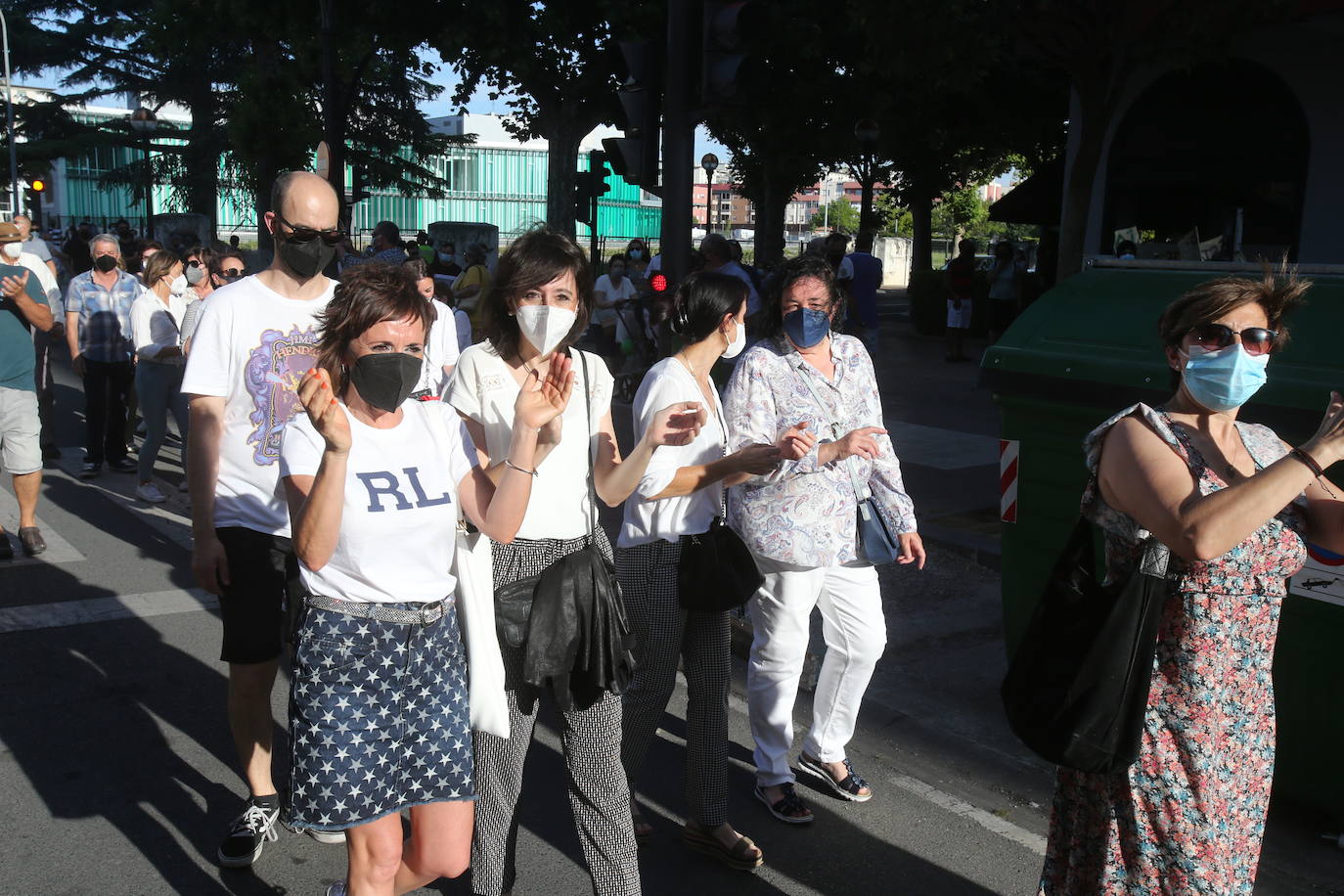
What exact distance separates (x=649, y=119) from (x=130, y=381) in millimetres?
4881

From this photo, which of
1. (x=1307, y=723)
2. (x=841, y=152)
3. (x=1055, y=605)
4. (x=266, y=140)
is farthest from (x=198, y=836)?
(x=841, y=152)

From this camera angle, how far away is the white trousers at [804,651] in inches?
149

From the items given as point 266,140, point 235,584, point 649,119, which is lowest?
point 235,584

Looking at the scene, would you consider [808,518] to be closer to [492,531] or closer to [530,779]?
[492,531]

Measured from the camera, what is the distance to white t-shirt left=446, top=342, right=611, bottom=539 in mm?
2953

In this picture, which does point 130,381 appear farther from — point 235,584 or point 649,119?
point 235,584

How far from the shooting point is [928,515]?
7770 millimetres

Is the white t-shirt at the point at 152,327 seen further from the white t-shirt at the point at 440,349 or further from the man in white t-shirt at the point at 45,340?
the white t-shirt at the point at 440,349

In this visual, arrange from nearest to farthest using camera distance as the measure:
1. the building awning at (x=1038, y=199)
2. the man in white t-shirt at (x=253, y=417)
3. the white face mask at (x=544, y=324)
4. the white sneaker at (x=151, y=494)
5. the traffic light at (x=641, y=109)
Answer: the white face mask at (x=544, y=324) → the man in white t-shirt at (x=253, y=417) → the traffic light at (x=641, y=109) → the white sneaker at (x=151, y=494) → the building awning at (x=1038, y=199)

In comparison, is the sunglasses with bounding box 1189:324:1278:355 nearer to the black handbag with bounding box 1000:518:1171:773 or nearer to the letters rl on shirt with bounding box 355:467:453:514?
the black handbag with bounding box 1000:518:1171:773

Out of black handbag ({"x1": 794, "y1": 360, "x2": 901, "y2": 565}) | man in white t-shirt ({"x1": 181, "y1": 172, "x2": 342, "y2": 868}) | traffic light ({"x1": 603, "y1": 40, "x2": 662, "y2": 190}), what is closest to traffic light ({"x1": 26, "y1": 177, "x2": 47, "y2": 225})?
traffic light ({"x1": 603, "y1": 40, "x2": 662, "y2": 190})

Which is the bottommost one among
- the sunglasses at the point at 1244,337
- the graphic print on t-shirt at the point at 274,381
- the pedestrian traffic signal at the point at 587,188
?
the graphic print on t-shirt at the point at 274,381

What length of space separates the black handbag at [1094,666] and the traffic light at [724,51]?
459 centimetres

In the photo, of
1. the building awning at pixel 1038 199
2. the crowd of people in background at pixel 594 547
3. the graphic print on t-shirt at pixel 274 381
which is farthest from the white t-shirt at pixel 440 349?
the building awning at pixel 1038 199
